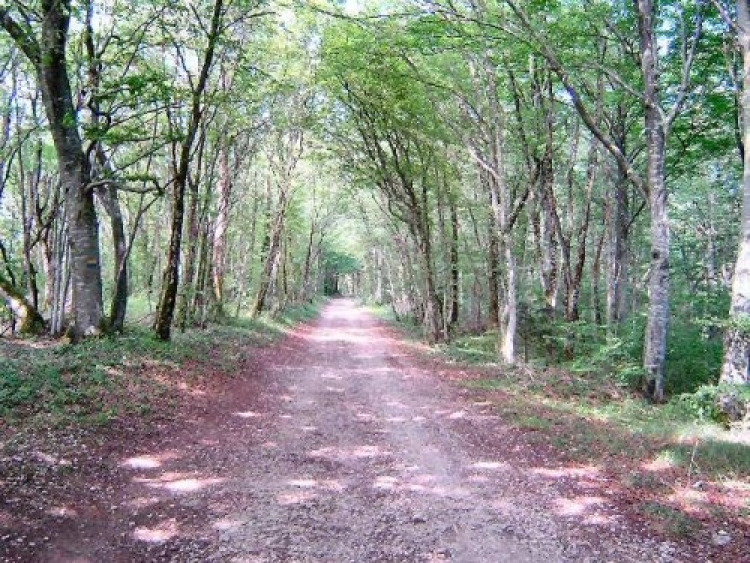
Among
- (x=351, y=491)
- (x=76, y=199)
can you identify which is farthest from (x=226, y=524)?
(x=76, y=199)

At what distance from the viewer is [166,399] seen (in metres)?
8.88

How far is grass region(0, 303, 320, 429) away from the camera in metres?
7.03

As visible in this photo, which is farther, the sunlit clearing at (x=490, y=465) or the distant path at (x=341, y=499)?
the sunlit clearing at (x=490, y=465)

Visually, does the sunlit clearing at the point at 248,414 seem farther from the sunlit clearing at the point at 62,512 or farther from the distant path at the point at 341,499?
the sunlit clearing at the point at 62,512

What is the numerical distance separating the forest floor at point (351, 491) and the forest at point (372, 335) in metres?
0.04

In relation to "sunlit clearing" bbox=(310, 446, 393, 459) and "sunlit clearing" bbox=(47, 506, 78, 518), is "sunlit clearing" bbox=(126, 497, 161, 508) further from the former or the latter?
"sunlit clearing" bbox=(310, 446, 393, 459)

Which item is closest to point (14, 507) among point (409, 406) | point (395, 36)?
point (409, 406)

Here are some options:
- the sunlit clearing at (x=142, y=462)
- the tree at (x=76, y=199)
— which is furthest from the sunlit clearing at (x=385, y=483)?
the tree at (x=76, y=199)

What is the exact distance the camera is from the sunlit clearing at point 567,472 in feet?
21.0

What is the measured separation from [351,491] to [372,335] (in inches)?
719

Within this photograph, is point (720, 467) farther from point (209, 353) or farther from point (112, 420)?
point (209, 353)

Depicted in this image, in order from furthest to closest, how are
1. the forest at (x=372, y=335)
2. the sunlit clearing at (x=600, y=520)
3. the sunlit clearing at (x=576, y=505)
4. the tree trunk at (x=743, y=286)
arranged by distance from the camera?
the tree trunk at (x=743, y=286) → the sunlit clearing at (x=576, y=505) → the forest at (x=372, y=335) → the sunlit clearing at (x=600, y=520)

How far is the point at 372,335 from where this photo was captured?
24.2m

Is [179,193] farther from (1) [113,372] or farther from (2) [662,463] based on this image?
(2) [662,463]
